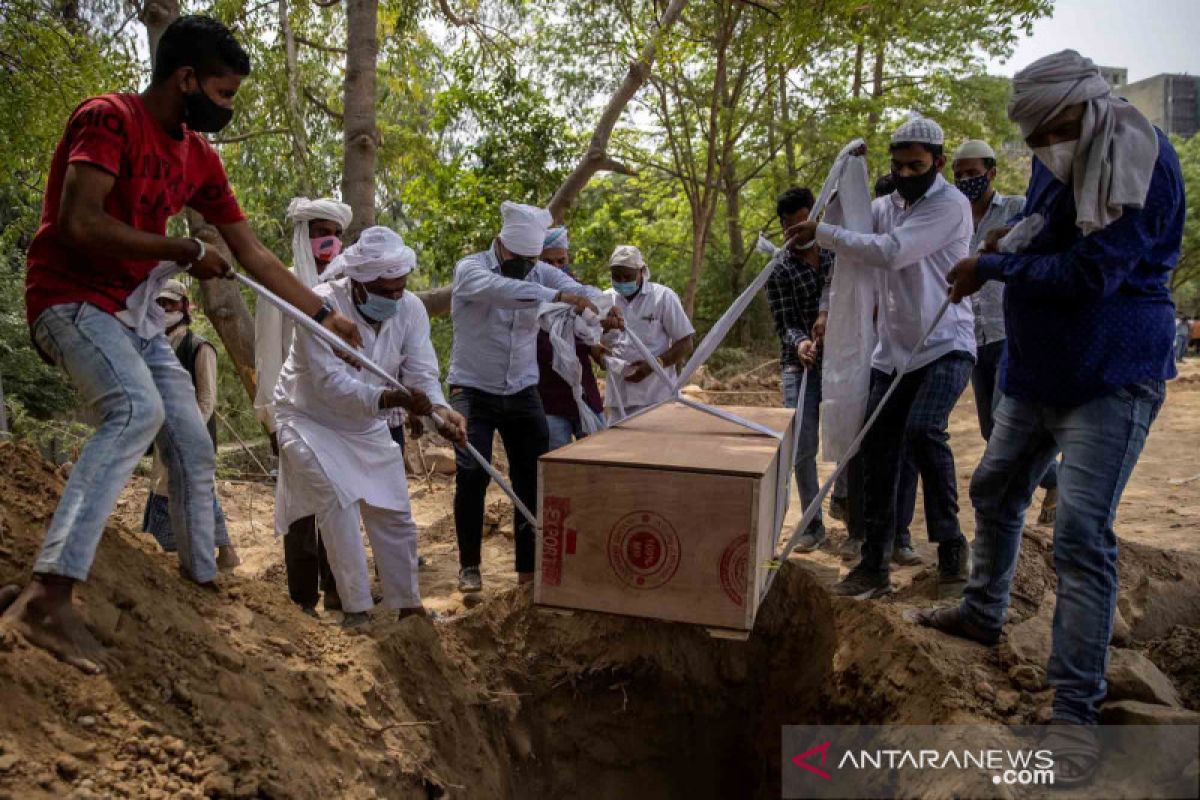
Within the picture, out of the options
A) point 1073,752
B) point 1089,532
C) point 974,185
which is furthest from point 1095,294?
point 974,185

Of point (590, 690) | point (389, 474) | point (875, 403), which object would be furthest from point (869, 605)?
point (389, 474)

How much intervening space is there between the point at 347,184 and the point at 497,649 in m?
4.18

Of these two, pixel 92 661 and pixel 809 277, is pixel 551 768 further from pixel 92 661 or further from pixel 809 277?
pixel 809 277

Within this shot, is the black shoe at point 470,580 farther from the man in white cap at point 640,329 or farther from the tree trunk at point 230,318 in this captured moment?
the tree trunk at point 230,318

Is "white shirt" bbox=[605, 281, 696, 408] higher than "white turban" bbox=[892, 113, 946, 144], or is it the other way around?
"white turban" bbox=[892, 113, 946, 144]

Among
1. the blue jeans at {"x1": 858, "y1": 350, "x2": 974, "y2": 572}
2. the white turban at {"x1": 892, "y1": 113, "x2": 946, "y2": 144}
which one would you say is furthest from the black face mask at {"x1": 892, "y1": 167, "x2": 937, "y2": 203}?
the blue jeans at {"x1": 858, "y1": 350, "x2": 974, "y2": 572}

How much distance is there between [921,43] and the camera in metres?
16.7

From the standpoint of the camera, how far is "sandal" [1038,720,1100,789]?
7.86 ft

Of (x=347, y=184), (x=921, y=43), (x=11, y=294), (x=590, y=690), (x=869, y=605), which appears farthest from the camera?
(x=921, y=43)

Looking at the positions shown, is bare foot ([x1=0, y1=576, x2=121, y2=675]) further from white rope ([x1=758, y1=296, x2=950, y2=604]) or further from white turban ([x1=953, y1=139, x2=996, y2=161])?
white turban ([x1=953, y1=139, x2=996, y2=161])

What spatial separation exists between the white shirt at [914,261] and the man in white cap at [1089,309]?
830 mm

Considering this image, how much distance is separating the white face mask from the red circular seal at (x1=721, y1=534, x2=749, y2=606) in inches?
55.2

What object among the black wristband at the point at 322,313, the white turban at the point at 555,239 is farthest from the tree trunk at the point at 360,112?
the black wristband at the point at 322,313

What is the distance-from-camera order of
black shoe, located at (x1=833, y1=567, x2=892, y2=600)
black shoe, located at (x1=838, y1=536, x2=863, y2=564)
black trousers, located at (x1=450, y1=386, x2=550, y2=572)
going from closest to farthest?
black shoe, located at (x1=833, y1=567, x2=892, y2=600), black trousers, located at (x1=450, y1=386, x2=550, y2=572), black shoe, located at (x1=838, y1=536, x2=863, y2=564)
